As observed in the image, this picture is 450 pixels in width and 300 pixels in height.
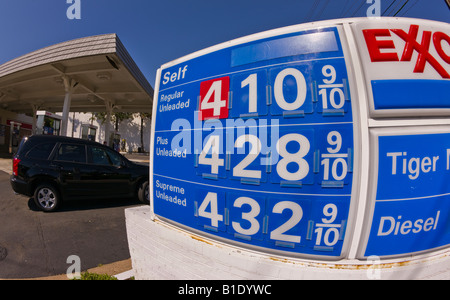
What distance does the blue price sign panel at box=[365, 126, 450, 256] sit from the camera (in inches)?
53.4

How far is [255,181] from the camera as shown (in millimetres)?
1465

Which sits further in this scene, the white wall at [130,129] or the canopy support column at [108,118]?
the white wall at [130,129]

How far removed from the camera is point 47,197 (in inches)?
163

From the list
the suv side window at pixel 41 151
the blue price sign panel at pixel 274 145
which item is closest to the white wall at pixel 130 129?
the suv side window at pixel 41 151

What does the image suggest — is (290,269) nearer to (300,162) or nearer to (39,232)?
(300,162)

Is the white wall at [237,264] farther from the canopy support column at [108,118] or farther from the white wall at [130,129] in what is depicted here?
the white wall at [130,129]

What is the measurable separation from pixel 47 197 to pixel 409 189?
6.21 m

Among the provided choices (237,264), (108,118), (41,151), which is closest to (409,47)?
(237,264)

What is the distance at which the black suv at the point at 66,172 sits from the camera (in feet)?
13.3

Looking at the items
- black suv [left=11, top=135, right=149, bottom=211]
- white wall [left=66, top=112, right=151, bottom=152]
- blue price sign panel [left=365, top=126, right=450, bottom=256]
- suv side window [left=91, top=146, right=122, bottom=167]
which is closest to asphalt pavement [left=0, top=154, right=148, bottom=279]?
black suv [left=11, top=135, right=149, bottom=211]

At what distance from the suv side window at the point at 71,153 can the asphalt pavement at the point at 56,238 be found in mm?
1197

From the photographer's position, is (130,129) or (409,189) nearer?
A: (409,189)

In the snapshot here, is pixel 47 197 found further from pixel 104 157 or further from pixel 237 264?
pixel 237 264

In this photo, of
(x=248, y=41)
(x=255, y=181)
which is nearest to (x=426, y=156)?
(x=255, y=181)
